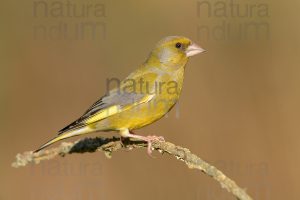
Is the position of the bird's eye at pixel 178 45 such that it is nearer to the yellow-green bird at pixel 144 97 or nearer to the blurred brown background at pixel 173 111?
the yellow-green bird at pixel 144 97

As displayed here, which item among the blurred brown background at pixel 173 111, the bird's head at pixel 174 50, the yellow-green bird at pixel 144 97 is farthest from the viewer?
the blurred brown background at pixel 173 111

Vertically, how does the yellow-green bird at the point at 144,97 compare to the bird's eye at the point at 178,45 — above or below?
below

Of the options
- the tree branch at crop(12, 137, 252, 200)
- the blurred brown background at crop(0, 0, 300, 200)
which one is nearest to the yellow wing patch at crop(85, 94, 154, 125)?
the tree branch at crop(12, 137, 252, 200)

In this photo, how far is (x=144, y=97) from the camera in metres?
5.01

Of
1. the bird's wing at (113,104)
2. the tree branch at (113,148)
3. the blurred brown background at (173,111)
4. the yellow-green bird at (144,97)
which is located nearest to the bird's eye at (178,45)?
the yellow-green bird at (144,97)

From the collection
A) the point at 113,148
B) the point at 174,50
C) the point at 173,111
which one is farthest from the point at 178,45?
the point at 173,111

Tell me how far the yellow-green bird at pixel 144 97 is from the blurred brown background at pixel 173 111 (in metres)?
2.10

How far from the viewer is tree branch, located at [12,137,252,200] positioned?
2731 mm

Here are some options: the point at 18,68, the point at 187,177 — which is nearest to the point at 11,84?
the point at 18,68

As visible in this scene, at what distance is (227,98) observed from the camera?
803cm

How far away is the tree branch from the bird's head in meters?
1.27

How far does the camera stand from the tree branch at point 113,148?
273 cm

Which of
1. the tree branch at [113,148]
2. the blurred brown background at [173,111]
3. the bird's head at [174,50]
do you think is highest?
the bird's head at [174,50]

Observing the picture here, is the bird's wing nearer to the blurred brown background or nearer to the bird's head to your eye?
the bird's head
